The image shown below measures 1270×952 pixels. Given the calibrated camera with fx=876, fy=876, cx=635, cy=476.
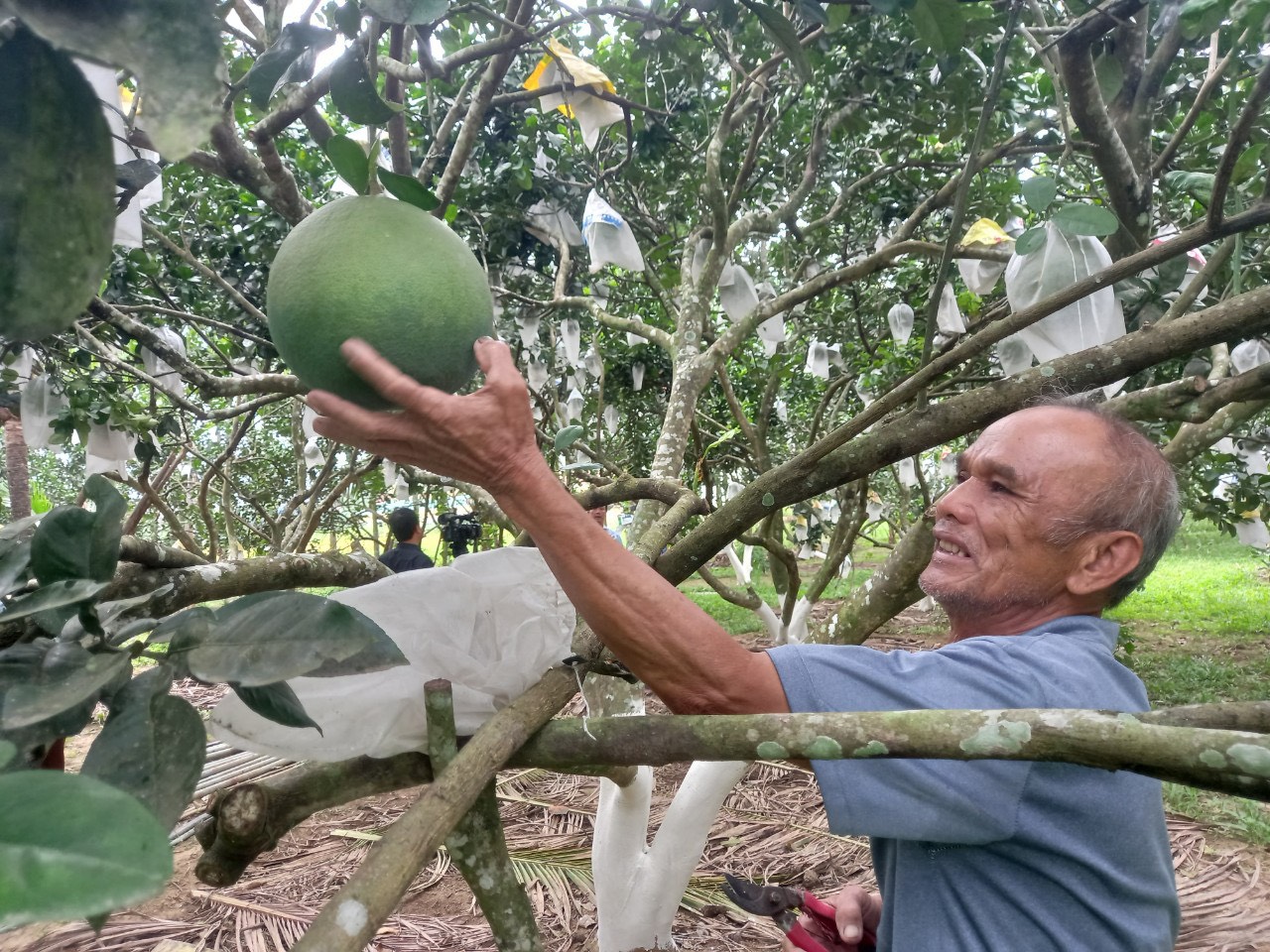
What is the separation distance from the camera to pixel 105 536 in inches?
28.0

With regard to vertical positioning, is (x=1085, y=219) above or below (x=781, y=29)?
below

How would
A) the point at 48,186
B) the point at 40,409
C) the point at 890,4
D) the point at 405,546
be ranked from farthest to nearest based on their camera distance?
the point at 405,546 < the point at 40,409 < the point at 890,4 < the point at 48,186

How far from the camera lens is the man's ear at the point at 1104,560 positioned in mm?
1287

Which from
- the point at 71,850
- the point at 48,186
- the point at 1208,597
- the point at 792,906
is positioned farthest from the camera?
the point at 1208,597

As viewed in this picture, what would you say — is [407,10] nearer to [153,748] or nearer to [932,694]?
[153,748]

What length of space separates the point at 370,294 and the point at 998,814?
2.86 ft

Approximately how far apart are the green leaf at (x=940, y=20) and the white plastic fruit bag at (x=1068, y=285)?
81 centimetres

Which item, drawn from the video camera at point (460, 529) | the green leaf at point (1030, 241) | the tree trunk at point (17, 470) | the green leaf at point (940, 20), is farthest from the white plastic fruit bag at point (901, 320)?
the tree trunk at point (17, 470)

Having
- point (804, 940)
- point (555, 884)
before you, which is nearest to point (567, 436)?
point (804, 940)

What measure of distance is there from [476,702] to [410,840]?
16.7 inches

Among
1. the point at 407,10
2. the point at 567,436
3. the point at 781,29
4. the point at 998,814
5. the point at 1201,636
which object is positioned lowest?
the point at 1201,636

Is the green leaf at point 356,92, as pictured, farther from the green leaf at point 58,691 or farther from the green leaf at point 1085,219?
the green leaf at point 1085,219

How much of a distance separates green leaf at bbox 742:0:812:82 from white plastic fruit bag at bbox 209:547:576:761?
0.76 meters

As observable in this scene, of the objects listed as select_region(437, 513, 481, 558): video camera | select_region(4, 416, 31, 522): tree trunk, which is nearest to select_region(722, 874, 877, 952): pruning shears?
select_region(437, 513, 481, 558): video camera
